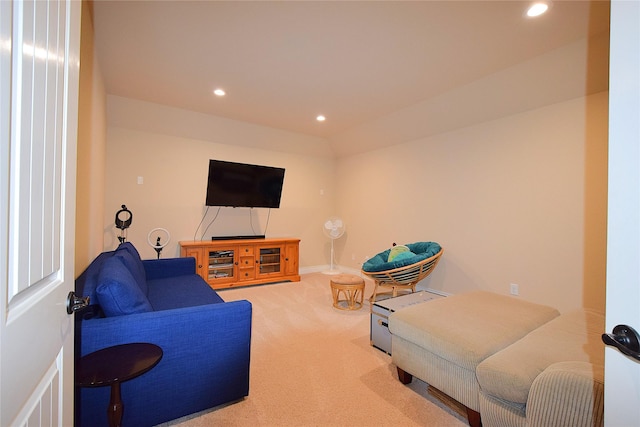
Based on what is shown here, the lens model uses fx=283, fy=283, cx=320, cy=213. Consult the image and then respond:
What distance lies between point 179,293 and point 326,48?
2.62 m

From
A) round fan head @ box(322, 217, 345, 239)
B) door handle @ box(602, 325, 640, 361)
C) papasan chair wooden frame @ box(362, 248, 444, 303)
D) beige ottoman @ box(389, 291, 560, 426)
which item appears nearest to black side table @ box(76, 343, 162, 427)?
beige ottoman @ box(389, 291, 560, 426)

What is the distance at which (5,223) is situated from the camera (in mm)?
499

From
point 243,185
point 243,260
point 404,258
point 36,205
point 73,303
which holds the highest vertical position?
point 243,185

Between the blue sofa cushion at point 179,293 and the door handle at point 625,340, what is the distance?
2.34 m

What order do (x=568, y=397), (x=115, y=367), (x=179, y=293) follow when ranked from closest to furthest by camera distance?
(x=568, y=397), (x=115, y=367), (x=179, y=293)

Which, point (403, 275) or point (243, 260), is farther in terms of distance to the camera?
point (243, 260)

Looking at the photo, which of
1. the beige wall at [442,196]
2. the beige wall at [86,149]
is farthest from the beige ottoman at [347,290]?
A: the beige wall at [86,149]

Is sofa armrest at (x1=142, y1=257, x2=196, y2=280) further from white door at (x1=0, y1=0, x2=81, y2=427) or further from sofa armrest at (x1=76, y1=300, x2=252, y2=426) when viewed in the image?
white door at (x1=0, y1=0, x2=81, y2=427)

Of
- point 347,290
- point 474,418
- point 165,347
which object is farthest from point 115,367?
point 347,290

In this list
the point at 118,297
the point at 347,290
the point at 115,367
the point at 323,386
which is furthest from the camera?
the point at 347,290

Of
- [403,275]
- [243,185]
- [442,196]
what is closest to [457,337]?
[403,275]

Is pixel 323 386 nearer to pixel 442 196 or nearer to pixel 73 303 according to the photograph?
pixel 73 303

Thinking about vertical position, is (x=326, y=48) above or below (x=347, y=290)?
above

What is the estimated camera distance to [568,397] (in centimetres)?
108
